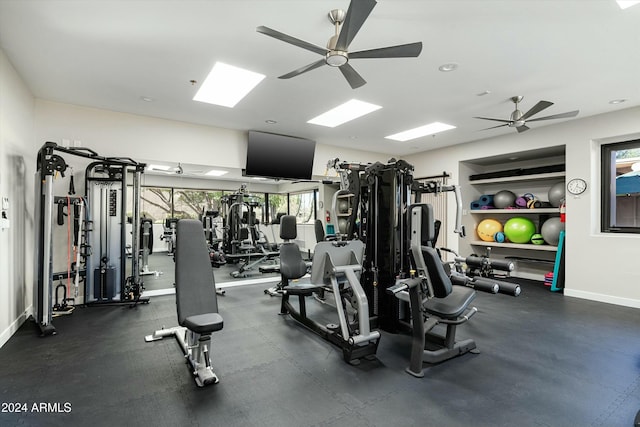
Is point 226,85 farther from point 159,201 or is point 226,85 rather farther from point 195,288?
point 159,201

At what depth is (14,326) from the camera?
10.4 ft

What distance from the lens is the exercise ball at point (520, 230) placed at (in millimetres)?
5832

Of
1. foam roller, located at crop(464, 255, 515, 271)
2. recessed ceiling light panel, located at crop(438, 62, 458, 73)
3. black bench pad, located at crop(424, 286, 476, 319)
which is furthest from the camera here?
recessed ceiling light panel, located at crop(438, 62, 458, 73)

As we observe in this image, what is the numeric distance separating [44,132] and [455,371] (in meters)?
5.55

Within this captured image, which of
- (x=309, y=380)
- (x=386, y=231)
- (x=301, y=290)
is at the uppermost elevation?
(x=386, y=231)

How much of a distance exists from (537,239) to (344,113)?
4.45 metres

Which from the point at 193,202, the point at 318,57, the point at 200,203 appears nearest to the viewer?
the point at 318,57

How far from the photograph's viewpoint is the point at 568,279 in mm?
4938

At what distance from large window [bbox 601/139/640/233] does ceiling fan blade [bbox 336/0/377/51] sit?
5.06 meters

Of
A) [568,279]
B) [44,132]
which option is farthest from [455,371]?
[44,132]

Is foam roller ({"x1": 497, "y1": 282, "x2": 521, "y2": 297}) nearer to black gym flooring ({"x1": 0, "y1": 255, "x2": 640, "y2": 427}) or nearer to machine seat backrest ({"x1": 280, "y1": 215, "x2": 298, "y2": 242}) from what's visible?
black gym flooring ({"x1": 0, "y1": 255, "x2": 640, "y2": 427})

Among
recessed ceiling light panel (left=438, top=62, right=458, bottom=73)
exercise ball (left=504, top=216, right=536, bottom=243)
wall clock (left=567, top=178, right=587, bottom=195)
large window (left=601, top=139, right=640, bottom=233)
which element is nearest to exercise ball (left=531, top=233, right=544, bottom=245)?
exercise ball (left=504, top=216, right=536, bottom=243)

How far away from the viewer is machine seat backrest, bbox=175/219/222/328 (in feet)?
7.36

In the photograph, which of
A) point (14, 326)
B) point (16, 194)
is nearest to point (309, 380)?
point (14, 326)
